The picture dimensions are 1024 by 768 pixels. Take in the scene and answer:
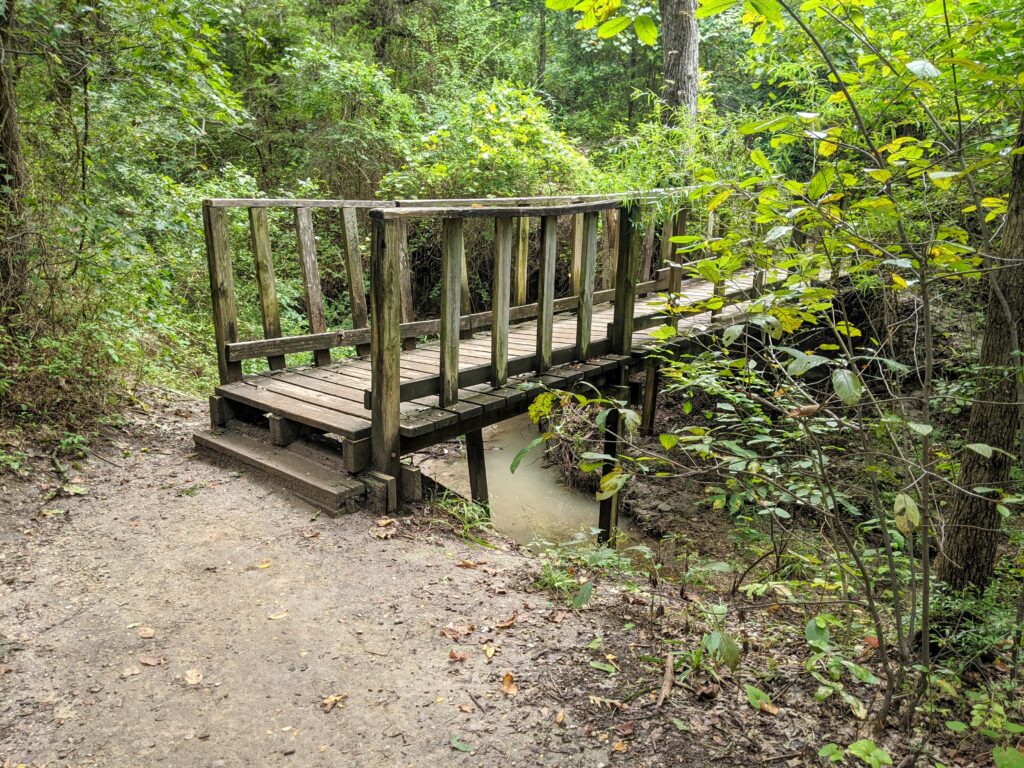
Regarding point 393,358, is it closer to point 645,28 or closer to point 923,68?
point 645,28

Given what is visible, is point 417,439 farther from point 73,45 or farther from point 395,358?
point 73,45

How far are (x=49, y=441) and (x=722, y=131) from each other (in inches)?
291

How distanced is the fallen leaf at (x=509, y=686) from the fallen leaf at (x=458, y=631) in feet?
1.16

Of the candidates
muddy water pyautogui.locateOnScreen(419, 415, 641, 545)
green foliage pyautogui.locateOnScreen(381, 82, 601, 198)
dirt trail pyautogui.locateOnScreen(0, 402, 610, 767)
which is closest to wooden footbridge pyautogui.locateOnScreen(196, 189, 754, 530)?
dirt trail pyautogui.locateOnScreen(0, 402, 610, 767)

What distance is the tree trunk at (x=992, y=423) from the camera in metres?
2.46

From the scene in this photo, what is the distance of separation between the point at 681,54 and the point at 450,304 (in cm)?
772

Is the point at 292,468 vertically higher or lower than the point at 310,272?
lower

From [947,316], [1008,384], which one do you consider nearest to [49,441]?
[1008,384]

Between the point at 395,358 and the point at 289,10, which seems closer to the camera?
the point at 395,358

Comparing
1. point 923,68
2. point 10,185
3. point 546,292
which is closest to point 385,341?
point 546,292

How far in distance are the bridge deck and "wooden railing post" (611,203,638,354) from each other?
153mm

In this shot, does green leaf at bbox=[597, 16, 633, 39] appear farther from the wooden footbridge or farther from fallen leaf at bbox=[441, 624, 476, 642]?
fallen leaf at bbox=[441, 624, 476, 642]

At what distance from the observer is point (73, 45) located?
18.3 ft

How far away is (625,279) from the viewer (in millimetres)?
5703
